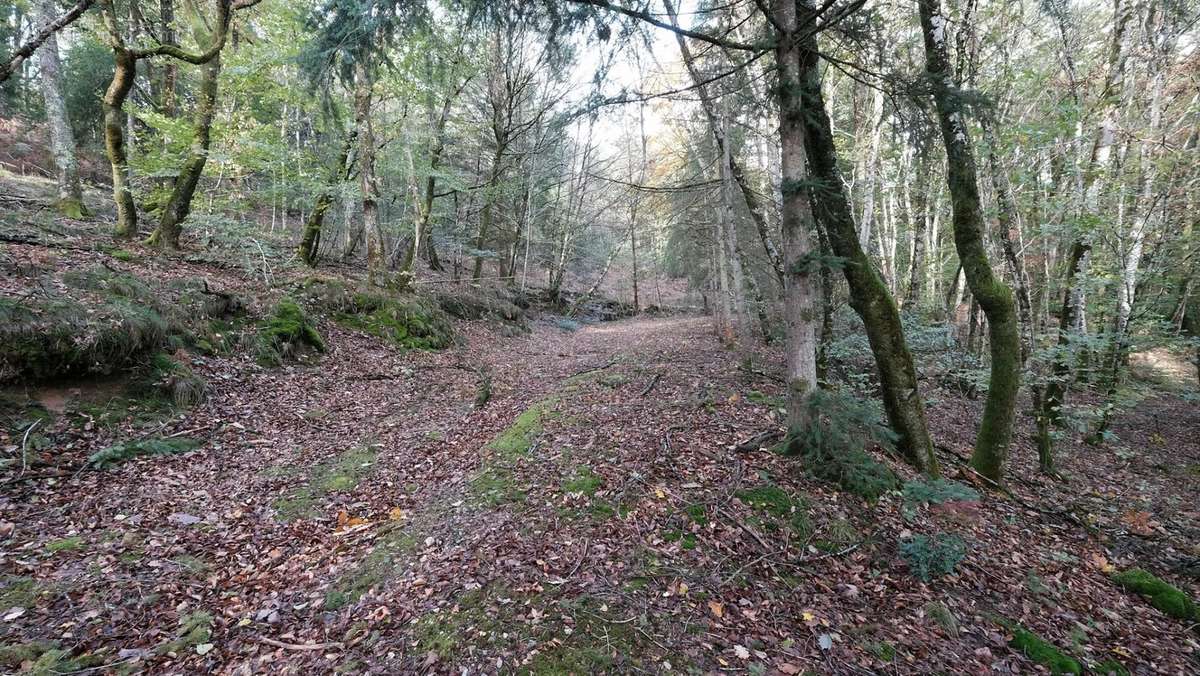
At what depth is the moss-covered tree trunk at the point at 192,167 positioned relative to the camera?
9961mm

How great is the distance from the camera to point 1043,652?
3396 mm

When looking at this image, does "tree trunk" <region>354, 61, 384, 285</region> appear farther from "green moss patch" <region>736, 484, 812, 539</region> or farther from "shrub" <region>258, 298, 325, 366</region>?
"green moss patch" <region>736, 484, 812, 539</region>

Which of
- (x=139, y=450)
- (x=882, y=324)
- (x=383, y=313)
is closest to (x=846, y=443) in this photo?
(x=882, y=324)

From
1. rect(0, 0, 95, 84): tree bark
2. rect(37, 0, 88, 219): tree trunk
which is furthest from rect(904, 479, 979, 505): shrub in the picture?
rect(37, 0, 88, 219): tree trunk

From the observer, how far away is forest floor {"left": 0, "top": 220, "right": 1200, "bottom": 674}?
Answer: 3256mm

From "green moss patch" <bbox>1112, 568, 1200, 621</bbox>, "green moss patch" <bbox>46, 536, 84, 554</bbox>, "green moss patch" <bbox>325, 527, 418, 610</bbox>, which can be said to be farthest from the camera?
"green moss patch" <bbox>1112, 568, 1200, 621</bbox>

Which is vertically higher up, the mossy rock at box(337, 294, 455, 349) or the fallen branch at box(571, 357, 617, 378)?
the mossy rock at box(337, 294, 455, 349)

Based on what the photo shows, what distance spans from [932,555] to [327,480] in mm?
6547

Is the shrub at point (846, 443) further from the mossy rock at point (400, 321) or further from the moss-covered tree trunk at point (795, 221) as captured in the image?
the mossy rock at point (400, 321)

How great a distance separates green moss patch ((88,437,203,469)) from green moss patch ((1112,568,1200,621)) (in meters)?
10.5

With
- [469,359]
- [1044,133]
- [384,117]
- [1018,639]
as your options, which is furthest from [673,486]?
[384,117]

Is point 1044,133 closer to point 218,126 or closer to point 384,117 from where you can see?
point 218,126

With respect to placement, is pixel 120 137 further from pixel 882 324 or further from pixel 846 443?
pixel 882 324

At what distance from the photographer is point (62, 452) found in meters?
5.06
